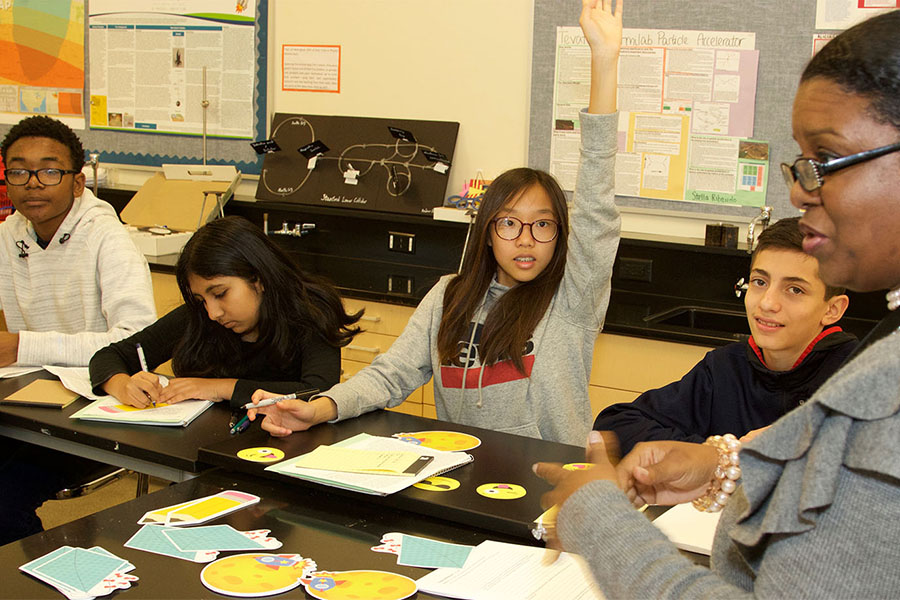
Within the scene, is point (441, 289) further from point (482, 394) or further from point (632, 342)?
point (632, 342)

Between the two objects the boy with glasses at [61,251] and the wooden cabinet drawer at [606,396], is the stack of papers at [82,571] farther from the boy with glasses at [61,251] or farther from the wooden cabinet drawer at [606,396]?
the wooden cabinet drawer at [606,396]

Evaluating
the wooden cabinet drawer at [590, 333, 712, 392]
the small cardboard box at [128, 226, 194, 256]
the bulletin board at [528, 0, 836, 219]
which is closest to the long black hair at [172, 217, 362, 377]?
the wooden cabinet drawer at [590, 333, 712, 392]

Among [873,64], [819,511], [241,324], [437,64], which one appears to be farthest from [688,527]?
[437,64]

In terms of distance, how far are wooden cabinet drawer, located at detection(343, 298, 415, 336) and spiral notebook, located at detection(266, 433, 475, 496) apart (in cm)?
155

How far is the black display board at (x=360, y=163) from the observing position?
3.48 m

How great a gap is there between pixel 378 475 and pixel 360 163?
242 cm

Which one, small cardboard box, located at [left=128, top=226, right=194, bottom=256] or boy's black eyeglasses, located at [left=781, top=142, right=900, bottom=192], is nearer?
boy's black eyeglasses, located at [left=781, top=142, right=900, bottom=192]

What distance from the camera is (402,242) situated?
11.5ft

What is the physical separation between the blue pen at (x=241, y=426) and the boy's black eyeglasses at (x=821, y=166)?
1203mm

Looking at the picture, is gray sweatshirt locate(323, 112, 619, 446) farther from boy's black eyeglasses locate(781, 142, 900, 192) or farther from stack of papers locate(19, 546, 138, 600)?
boy's black eyeglasses locate(781, 142, 900, 192)

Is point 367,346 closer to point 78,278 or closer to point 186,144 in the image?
point 78,278

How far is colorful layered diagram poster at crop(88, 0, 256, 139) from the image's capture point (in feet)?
13.0

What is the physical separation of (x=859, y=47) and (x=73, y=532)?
1186 mm

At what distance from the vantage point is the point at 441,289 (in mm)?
2098
